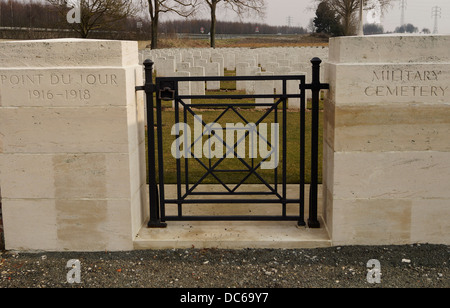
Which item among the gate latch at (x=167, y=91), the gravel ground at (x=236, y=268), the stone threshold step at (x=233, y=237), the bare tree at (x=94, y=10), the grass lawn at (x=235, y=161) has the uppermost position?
the bare tree at (x=94, y=10)

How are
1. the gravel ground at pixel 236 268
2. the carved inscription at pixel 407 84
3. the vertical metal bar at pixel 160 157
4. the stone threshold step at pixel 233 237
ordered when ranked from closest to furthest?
1. the gravel ground at pixel 236 268
2. the carved inscription at pixel 407 84
3. the stone threshold step at pixel 233 237
4. the vertical metal bar at pixel 160 157

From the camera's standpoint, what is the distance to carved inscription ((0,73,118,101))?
366cm

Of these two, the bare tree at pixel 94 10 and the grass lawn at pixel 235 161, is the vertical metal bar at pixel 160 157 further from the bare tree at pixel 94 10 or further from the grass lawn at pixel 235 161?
the bare tree at pixel 94 10

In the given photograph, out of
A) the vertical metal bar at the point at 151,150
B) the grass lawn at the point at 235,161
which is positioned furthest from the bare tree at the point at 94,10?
the vertical metal bar at the point at 151,150

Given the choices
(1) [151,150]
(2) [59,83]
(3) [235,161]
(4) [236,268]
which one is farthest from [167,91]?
(3) [235,161]

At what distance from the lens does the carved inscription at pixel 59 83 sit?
3662 mm

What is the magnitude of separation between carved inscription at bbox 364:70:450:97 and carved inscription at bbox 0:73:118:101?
192 centimetres

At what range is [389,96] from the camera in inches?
143

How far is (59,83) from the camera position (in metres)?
3.68

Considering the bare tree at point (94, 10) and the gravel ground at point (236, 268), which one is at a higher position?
the bare tree at point (94, 10)

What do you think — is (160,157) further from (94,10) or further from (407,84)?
(94,10)

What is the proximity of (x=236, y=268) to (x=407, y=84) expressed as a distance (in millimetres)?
1825

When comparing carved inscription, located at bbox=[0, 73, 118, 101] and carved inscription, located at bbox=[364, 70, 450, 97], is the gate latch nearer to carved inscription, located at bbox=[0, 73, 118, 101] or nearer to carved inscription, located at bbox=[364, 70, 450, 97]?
carved inscription, located at bbox=[0, 73, 118, 101]

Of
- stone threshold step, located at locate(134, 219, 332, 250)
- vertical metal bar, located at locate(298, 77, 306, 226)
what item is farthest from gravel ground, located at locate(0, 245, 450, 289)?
vertical metal bar, located at locate(298, 77, 306, 226)
